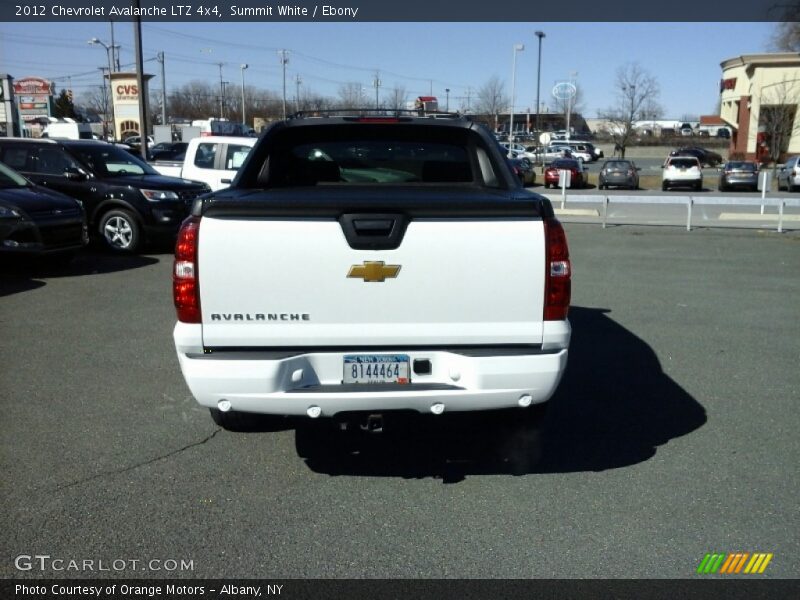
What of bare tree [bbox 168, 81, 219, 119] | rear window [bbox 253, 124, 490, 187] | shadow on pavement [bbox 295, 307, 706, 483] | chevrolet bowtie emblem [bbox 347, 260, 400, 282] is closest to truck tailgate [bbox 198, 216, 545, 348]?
chevrolet bowtie emblem [bbox 347, 260, 400, 282]

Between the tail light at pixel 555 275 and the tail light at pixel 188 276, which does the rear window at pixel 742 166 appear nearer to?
the tail light at pixel 555 275

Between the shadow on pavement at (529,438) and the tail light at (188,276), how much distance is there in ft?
3.99

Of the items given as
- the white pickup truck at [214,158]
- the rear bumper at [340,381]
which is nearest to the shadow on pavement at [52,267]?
the white pickup truck at [214,158]

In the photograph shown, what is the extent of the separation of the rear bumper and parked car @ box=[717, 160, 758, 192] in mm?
36121

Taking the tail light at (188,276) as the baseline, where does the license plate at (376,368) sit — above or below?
below

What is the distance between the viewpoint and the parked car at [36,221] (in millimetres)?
Answer: 10625

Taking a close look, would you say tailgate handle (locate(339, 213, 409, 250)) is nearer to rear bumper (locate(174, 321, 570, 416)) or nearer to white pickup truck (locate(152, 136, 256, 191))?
rear bumper (locate(174, 321, 570, 416))

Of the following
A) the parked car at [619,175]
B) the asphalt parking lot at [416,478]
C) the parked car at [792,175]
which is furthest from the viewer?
the parked car at [619,175]

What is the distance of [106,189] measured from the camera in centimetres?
1324

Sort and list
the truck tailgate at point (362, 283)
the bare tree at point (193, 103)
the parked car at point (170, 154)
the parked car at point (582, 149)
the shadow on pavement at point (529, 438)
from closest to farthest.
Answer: the truck tailgate at point (362, 283)
the shadow on pavement at point (529, 438)
the parked car at point (170, 154)
the parked car at point (582, 149)
the bare tree at point (193, 103)

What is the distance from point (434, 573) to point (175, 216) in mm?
10785

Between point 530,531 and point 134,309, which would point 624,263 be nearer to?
point 134,309

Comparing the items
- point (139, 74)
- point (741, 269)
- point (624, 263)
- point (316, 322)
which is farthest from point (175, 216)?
point (139, 74)

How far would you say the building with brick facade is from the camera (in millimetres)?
52750
